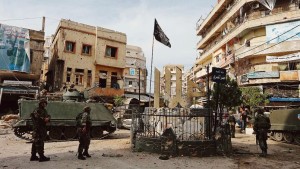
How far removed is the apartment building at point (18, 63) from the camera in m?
22.4

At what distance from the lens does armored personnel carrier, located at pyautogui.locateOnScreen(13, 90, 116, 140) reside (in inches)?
480

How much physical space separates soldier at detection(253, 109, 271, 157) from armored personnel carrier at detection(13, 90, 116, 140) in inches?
264

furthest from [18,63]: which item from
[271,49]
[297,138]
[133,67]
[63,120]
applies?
[133,67]

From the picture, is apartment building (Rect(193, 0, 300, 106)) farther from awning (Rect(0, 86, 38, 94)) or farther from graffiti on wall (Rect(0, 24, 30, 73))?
graffiti on wall (Rect(0, 24, 30, 73))

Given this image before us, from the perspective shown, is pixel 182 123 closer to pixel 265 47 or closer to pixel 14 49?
pixel 14 49

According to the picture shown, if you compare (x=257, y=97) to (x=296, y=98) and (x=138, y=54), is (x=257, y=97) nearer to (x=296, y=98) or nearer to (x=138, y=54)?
(x=296, y=98)

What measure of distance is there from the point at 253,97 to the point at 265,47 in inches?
237

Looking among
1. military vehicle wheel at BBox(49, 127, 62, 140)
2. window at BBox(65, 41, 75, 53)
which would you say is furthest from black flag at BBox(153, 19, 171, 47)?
window at BBox(65, 41, 75, 53)

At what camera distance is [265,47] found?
27312mm

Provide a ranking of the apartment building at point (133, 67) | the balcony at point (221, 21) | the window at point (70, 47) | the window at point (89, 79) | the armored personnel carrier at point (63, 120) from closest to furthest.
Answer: the armored personnel carrier at point (63, 120) < the window at point (70, 47) < the window at point (89, 79) < the balcony at point (221, 21) < the apartment building at point (133, 67)

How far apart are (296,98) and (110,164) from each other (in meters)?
22.4

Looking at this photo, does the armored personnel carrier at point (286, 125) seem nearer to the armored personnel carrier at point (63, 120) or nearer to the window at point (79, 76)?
the armored personnel carrier at point (63, 120)

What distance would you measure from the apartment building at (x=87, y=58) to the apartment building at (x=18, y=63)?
96.4 inches

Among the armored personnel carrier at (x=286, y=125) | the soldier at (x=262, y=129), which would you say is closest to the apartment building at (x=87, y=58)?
the armored personnel carrier at (x=286, y=125)
